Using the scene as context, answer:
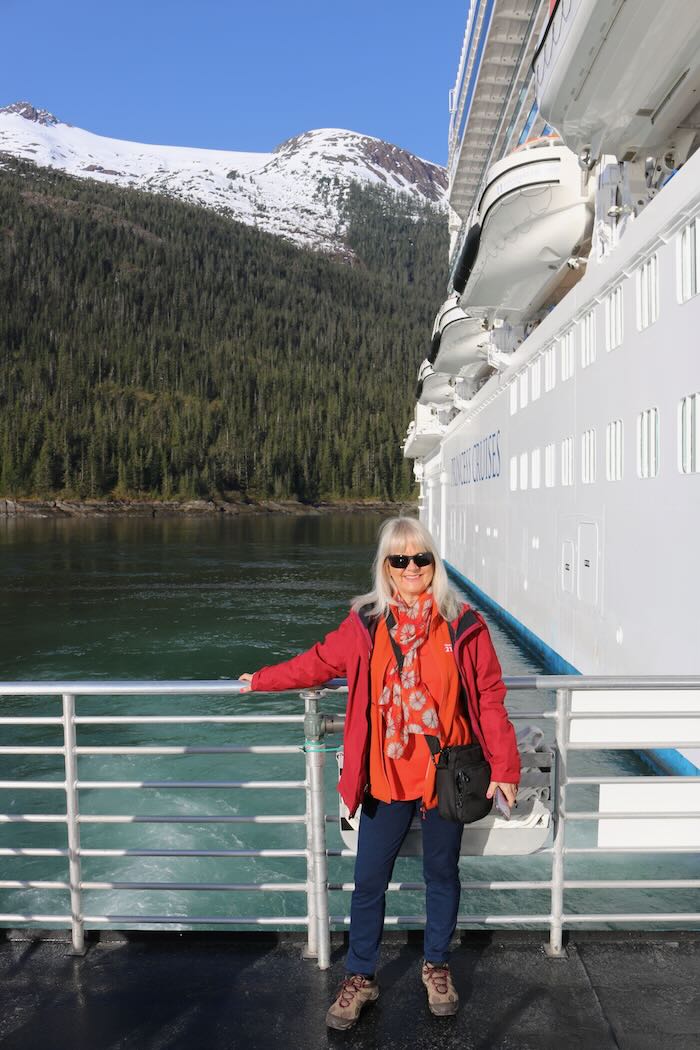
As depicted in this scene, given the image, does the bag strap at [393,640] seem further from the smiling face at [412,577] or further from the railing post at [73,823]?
the railing post at [73,823]

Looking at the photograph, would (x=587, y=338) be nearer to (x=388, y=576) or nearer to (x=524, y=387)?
(x=524, y=387)

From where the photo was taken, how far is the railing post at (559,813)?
3168 millimetres

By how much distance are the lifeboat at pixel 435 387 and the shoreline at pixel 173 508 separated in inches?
2671

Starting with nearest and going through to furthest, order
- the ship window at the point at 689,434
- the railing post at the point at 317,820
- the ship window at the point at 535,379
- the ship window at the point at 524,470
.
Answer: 1. the railing post at the point at 317,820
2. the ship window at the point at 689,434
3. the ship window at the point at 535,379
4. the ship window at the point at 524,470

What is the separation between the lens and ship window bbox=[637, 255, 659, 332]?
788 cm

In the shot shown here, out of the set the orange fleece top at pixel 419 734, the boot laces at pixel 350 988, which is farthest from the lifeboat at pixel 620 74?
the boot laces at pixel 350 988

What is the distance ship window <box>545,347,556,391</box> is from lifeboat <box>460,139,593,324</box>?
5.50ft

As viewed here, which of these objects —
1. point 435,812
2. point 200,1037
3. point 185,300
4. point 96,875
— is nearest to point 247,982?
point 200,1037

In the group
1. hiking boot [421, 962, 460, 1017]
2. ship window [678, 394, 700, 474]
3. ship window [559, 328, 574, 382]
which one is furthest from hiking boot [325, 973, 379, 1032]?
ship window [559, 328, 574, 382]

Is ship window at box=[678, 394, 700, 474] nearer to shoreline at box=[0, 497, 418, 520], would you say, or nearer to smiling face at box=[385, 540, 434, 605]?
smiling face at box=[385, 540, 434, 605]

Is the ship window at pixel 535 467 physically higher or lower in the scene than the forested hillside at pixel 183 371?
lower

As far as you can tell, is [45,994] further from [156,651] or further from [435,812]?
[156,651]

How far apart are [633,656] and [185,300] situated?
183076 millimetres

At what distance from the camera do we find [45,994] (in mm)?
3033
